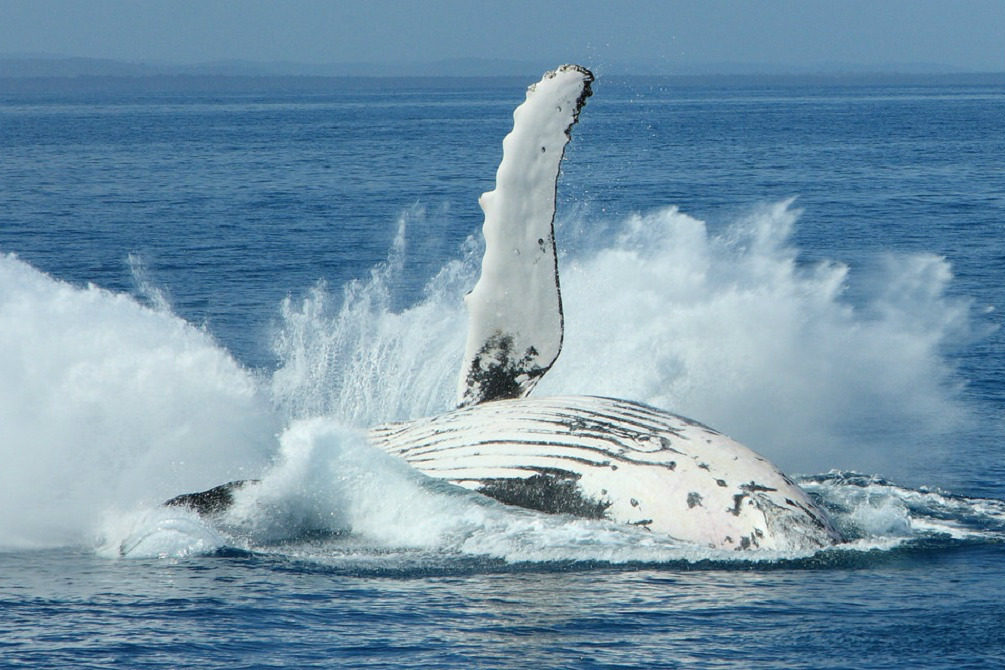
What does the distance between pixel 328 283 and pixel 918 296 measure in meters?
13.3

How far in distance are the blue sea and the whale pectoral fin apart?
4.59 ft

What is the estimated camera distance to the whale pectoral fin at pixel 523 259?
12.8 metres

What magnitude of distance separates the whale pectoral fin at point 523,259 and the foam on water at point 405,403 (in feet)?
4.60

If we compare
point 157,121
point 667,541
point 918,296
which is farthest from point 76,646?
point 157,121

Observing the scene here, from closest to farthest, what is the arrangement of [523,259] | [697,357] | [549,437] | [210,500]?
[549,437], [210,500], [523,259], [697,357]

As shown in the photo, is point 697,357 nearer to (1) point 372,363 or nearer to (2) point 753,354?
(2) point 753,354

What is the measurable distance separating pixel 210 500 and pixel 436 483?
2159 mm

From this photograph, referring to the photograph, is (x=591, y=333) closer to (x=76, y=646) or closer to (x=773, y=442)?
(x=773, y=442)

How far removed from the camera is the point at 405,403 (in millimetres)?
18453

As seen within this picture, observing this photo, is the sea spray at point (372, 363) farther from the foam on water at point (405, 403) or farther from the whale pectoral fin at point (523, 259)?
the whale pectoral fin at point (523, 259)

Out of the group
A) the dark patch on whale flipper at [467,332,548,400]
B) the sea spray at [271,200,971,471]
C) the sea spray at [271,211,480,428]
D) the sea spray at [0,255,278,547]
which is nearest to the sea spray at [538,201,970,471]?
the sea spray at [271,200,971,471]

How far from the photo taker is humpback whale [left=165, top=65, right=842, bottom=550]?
38.7ft

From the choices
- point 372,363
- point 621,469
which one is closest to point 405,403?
point 372,363

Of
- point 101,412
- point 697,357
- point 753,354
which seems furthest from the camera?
point 753,354
